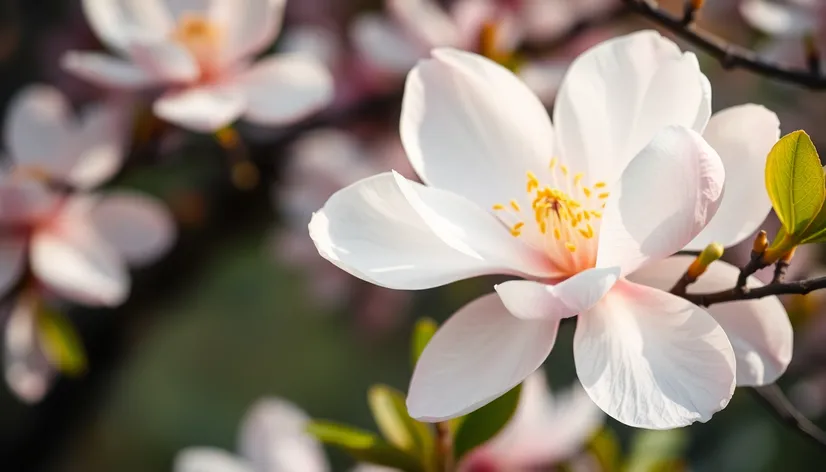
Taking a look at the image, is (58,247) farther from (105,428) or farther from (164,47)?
(105,428)

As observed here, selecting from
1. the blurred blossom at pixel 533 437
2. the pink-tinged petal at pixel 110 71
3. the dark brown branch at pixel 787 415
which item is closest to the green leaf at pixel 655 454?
the blurred blossom at pixel 533 437

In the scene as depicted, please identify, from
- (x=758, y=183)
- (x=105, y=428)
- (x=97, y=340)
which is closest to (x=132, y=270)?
(x=97, y=340)

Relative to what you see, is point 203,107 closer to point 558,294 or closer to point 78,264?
point 78,264

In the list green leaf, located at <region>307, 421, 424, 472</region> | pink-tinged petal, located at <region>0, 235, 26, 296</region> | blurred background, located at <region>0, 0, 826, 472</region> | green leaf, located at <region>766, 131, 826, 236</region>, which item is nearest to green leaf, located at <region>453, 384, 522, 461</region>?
green leaf, located at <region>307, 421, 424, 472</region>

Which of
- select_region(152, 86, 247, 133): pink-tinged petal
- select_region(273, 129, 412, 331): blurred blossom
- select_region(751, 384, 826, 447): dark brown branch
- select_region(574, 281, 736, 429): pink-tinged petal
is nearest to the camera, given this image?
select_region(574, 281, 736, 429): pink-tinged petal

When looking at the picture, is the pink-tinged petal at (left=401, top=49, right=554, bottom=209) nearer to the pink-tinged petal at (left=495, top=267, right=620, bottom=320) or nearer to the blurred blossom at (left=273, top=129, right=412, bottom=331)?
the pink-tinged petal at (left=495, top=267, right=620, bottom=320)

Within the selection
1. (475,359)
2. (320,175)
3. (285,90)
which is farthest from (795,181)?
(320,175)
